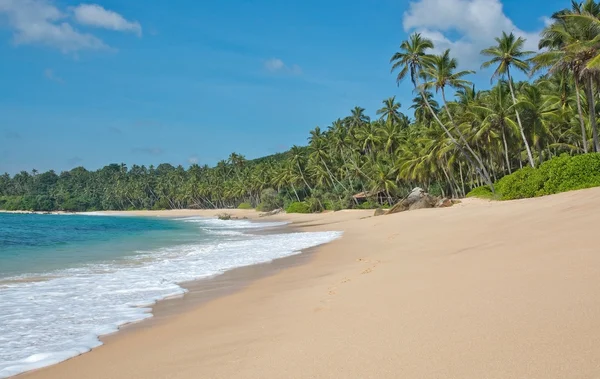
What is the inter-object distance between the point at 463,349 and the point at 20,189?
193180 millimetres

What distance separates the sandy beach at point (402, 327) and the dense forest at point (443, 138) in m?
17.3

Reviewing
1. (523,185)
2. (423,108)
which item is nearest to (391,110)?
(423,108)

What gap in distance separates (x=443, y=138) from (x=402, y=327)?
4056cm

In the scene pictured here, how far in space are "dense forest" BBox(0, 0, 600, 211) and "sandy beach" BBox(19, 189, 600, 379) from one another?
17288mm

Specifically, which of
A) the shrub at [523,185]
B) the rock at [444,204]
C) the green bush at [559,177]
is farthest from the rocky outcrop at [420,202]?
the green bush at [559,177]

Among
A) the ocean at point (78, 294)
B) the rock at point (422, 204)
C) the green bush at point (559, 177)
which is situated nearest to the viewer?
the ocean at point (78, 294)

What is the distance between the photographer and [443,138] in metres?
42.2

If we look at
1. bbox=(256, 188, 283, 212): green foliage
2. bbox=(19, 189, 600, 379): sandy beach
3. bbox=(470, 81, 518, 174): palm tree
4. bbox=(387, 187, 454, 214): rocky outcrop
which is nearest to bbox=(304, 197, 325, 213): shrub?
bbox=(256, 188, 283, 212): green foliage

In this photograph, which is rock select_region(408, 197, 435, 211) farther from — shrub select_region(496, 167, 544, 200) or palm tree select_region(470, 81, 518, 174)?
palm tree select_region(470, 81, 518, 174)

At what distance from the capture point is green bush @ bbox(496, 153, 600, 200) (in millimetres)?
21812

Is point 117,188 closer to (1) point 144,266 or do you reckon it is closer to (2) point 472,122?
(2) point 472,122

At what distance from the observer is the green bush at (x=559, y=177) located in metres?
21.8

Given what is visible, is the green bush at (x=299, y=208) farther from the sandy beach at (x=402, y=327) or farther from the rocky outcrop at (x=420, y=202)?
the sandy beach at (x=402, y=327)

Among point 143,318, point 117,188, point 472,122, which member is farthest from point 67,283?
point 117,188
